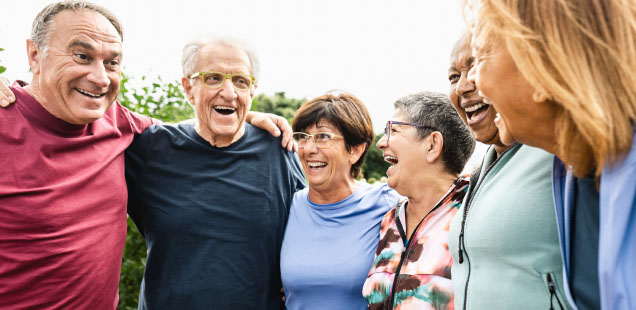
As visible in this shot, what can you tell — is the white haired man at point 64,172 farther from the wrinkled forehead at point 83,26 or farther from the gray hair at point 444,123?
the gray hair at point 444,123

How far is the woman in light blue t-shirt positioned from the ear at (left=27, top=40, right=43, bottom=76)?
5.68 ft

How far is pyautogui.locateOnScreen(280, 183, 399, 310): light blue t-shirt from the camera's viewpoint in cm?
290

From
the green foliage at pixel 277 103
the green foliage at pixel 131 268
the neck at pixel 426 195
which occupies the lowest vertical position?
the green foliage at pixel 277 103

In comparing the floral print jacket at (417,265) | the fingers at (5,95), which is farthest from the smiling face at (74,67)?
the floral print jacket at (417,265)

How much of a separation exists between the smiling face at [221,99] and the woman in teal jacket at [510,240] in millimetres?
1821

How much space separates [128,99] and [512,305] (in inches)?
→ 173

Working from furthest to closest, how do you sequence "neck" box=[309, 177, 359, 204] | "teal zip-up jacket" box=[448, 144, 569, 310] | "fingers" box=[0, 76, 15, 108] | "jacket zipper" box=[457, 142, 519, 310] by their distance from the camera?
"neck" box=[309, 177, 359, 204] → "fingers" box=[0, 76, 15, 108] → "jacket zipper" box=[457, 142, 519, 310] → "teal zip-up jacket" box=[448, 144, 569, 310]

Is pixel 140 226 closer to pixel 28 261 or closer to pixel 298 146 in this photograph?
pixel 28 261

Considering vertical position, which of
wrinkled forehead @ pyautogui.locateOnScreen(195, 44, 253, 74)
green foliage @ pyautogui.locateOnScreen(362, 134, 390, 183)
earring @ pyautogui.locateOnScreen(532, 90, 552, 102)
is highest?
earring @ pyautogui.locateOnScreen(532, 90, 552, 102)

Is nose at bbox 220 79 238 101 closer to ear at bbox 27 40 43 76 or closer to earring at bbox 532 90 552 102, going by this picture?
ear at bbox 27 40 43 76

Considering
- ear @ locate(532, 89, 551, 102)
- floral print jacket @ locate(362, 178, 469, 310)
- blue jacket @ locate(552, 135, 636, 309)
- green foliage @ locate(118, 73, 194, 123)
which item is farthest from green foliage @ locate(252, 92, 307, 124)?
blue jacket @ locate(552, 135, 636, 309)

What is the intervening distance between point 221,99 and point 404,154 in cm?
137

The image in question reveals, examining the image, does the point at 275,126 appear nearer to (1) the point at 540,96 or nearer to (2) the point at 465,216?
(2) the point at 465,216

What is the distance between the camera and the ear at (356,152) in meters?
3.41
